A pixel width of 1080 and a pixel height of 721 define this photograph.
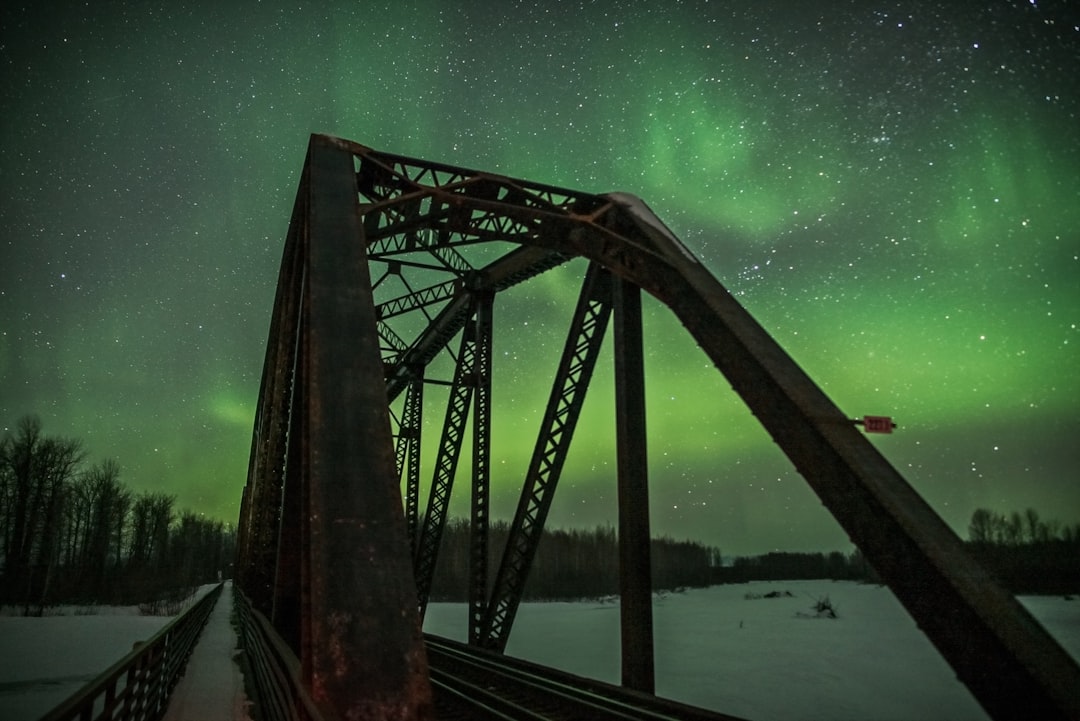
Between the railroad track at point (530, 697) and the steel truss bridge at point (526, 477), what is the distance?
0.09 m

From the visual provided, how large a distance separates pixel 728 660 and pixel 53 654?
1960 centimetres

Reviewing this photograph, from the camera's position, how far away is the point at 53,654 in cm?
1658

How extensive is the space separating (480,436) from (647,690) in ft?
19.5

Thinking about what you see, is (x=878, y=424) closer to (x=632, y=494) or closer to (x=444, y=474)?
(x=632, y=494)

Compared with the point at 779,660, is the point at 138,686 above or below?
above

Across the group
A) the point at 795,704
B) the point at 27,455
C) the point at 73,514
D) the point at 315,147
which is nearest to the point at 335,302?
the point at 315,147

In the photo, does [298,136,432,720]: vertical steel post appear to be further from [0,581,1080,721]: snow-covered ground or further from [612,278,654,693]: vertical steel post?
[0,581,1080,721]: snow-covered ground

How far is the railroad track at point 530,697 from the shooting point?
541 cm

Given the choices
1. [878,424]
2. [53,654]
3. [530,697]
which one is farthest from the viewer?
[53,654]

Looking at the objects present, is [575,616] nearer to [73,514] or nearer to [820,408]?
[820,408]

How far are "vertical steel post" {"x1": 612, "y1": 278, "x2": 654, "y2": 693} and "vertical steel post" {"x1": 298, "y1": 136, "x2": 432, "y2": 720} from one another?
3.58 metres

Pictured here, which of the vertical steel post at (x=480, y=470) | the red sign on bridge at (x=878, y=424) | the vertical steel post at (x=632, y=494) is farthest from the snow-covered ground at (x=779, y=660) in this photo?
the red sign on bridge at (x=878, y=424)

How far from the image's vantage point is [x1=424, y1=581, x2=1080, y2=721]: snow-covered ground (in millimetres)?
13867

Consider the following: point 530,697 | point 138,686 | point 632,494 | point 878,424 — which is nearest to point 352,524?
point 878,424
